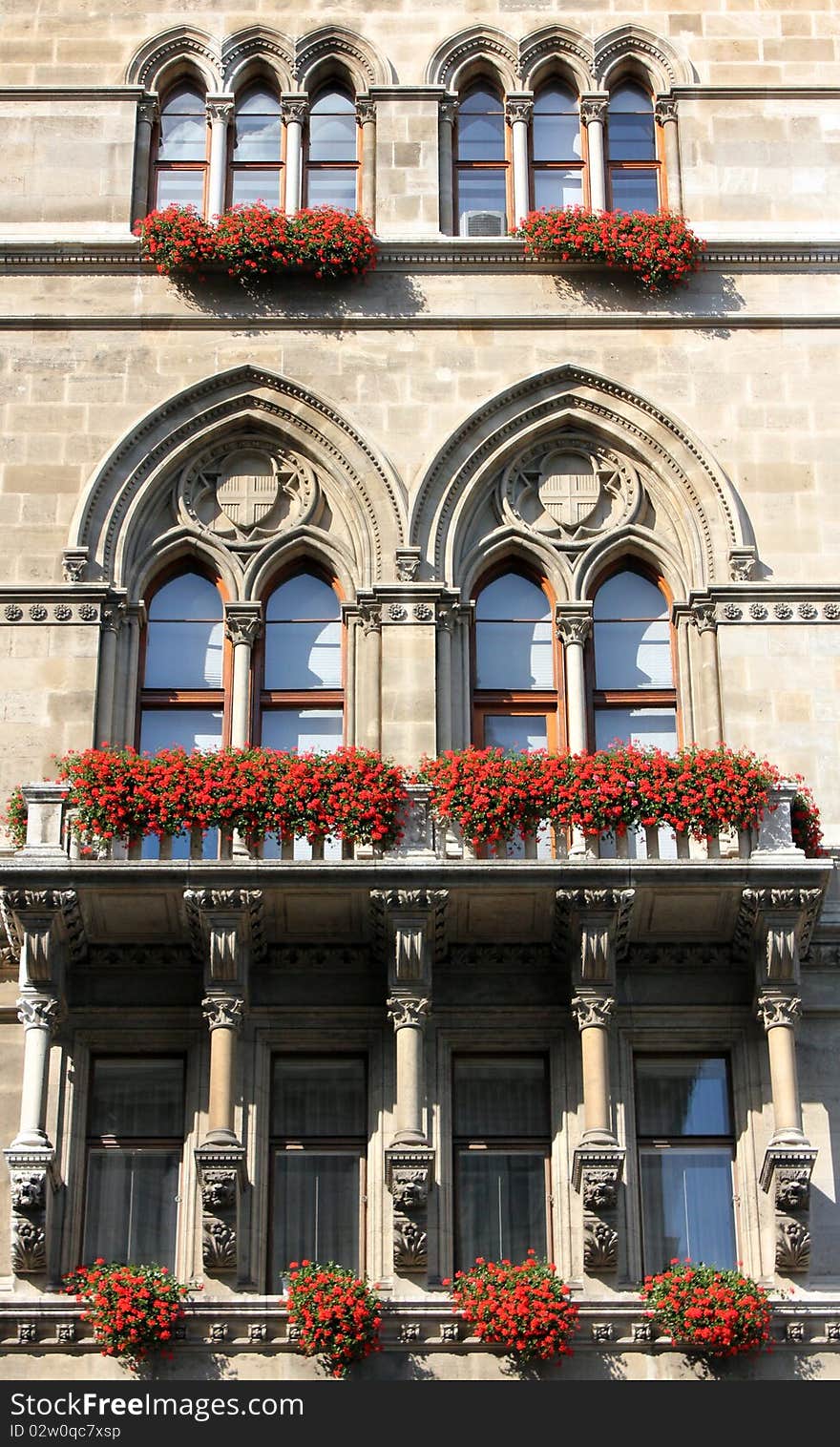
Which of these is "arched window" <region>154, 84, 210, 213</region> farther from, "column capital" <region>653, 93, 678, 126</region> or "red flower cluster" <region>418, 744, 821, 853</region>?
"red flower cluster" <region>418, 744, 821, 853</region>

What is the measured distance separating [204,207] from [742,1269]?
518 inches

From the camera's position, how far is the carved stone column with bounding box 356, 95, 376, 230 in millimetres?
32438

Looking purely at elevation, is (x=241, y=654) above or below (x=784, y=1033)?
above

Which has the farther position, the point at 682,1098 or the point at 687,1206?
the point at 682,1098

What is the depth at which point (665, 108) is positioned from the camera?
33.0 metres

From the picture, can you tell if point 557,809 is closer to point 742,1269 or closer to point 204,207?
point 742,1269

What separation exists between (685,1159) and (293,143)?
12405 millimetres

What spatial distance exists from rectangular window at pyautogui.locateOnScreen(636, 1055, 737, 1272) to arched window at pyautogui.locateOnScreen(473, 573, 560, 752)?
3.80 metres

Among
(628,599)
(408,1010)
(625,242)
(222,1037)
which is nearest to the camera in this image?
(222,1037)

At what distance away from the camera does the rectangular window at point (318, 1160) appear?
26.8 metres

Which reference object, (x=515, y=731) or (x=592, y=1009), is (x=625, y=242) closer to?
(x=515, y=731)

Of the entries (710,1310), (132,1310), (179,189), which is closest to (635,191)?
(179,189)

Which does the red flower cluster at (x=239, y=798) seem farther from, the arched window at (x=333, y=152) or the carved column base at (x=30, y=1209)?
the arched window at (x=333, y=152)

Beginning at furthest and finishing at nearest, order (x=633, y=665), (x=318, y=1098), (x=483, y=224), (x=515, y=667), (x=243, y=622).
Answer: (x=483, y=224) < (x=633, y=665) < (x=515, y=667) < (x=243, y=622) < (x=318, y=1098)
